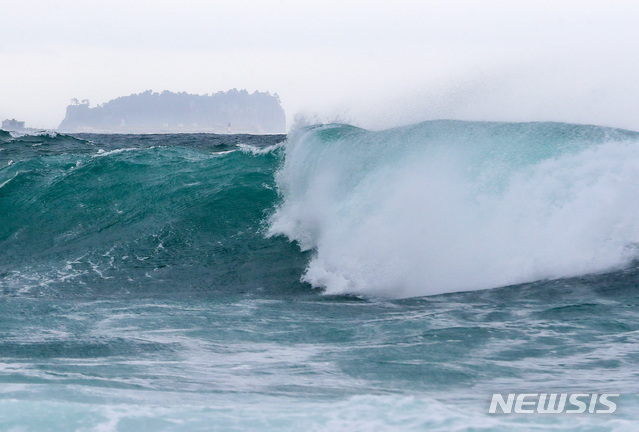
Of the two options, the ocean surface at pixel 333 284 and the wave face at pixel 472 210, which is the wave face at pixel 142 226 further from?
the wave face at pixel 472 210

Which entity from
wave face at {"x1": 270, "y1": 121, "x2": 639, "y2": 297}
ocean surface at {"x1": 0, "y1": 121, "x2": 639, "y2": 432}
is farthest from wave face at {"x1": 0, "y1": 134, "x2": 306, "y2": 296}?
wave face at {"x1": 270, "y1": 121, "x2": 639, "y2": 297}

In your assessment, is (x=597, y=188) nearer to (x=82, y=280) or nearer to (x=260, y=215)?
(x=260, y=215)

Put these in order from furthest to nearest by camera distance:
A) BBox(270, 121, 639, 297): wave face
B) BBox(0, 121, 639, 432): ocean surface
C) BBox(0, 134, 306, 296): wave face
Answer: BBox(0, 134, 306, 296): wave face < BBox(270, 121, 639, 297): wave face < BBox(0, 121, 639, 432): ocean surface

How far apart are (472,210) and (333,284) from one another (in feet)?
8.83

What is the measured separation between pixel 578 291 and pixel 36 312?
7.29 meters

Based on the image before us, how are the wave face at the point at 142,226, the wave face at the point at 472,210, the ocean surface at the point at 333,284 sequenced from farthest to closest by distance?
1. the wave face at the point at 142,226
2. the wave face at the point at 472,210
3. the ocean surface at the point at 333,284

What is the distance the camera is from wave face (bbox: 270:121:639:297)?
1008 cm

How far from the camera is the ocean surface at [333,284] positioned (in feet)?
16.7

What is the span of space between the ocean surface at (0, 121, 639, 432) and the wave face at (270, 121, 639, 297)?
0.12 ft

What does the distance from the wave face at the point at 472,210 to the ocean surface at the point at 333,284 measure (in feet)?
0.12

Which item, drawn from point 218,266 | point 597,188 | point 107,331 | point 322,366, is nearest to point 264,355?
point 322,366

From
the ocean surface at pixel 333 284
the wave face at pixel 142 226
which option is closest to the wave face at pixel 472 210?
the ocean surface at pixel 333 284

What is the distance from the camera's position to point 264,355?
6641 mm

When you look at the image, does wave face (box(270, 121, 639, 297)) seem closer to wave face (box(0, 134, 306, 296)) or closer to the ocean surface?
the ocean surface
